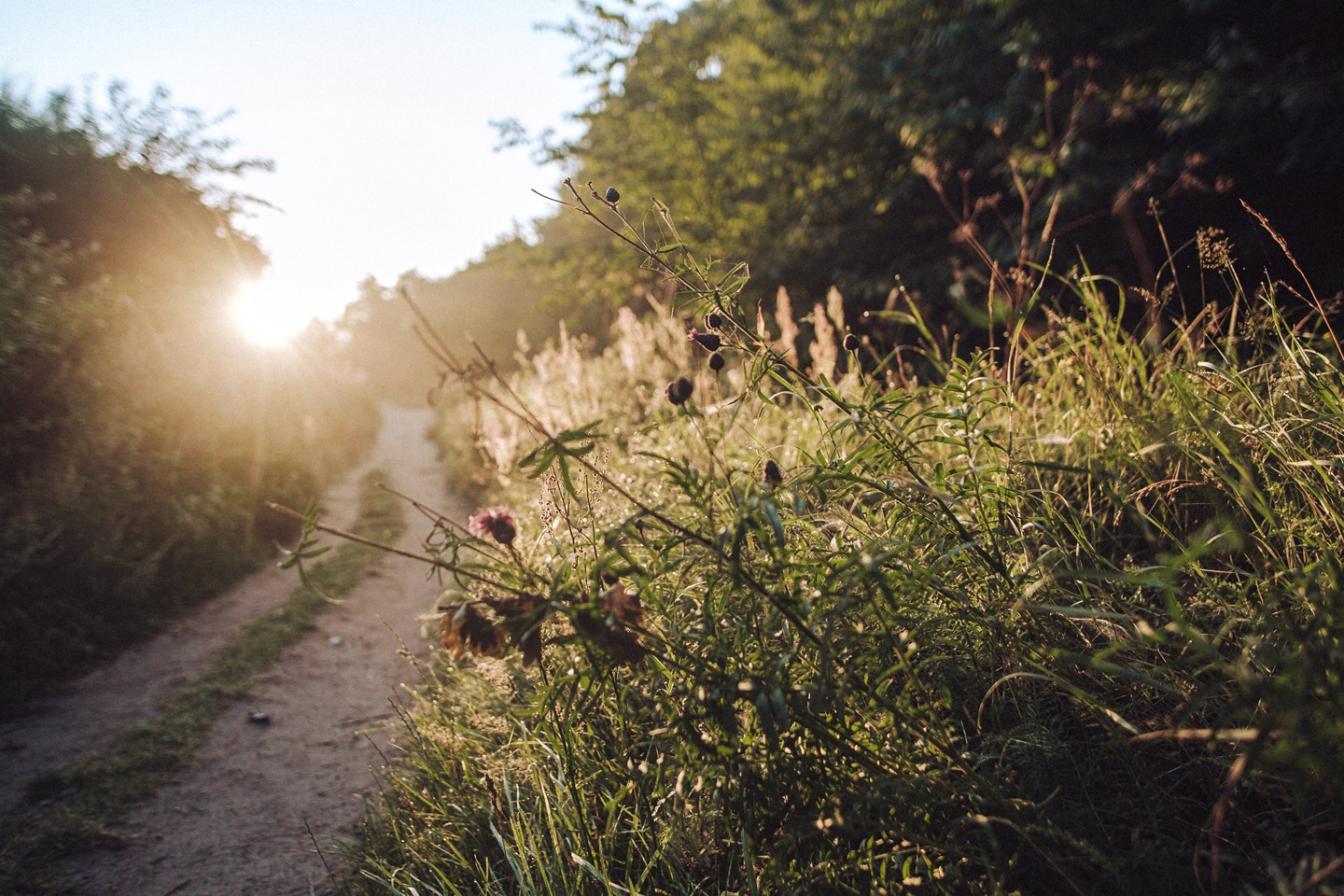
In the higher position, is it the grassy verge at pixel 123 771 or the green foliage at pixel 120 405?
the green foliage at pixel 120 405

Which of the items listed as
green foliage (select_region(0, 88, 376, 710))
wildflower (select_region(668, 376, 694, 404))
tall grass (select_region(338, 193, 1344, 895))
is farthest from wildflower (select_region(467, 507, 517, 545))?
green foliage (select_region(0, 88, 376, 710))

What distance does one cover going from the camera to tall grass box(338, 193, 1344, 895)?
92cm

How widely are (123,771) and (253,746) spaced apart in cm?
47

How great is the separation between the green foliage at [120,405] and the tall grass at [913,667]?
1757 millimetres

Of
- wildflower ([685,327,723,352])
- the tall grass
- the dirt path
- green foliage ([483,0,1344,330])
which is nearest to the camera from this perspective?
the tall grass

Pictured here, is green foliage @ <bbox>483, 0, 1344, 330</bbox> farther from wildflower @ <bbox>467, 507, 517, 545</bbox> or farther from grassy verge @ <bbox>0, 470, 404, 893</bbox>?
grassy verge @ <bbox>0, 470, 404, 893</bbox>

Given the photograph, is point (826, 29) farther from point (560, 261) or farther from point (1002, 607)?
point (1002, 607)

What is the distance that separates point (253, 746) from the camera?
2.83m

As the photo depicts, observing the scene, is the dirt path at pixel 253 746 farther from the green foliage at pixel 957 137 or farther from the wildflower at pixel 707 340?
the green foliage at pixel 957 137

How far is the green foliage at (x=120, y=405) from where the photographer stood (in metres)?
3.95

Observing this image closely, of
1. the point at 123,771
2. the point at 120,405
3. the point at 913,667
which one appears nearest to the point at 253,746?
the point at 123,771

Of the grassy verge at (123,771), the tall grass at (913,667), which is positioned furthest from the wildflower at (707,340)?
the grassy verge at (123,771)

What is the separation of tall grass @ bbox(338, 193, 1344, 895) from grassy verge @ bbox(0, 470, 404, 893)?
23.7 inches

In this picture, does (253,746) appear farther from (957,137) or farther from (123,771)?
(957,137)
